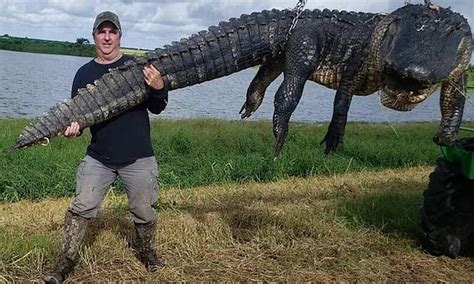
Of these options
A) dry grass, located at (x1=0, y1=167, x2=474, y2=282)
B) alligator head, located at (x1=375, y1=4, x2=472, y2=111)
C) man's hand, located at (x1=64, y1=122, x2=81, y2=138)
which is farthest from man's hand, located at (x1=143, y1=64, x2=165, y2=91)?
dry grass, located at (x1=0, y1=167, x2=474, y2=282)

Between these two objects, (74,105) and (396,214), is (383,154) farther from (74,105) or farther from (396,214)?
(74,105)

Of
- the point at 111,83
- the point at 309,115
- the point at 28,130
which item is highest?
the point at 111,83

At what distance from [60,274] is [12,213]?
10.8 ft

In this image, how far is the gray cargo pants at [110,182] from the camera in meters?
4.91

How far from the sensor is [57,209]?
7832mm

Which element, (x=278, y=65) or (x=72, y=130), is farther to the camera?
(x=278, y=65)

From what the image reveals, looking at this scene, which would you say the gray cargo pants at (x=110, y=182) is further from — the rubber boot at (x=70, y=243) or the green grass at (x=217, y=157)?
the green grass at (x=217, y=157)

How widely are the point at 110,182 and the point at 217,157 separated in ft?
28.7

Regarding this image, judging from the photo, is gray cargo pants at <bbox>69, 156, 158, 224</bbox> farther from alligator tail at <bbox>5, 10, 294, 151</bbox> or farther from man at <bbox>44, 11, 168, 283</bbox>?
alligator tail at <bbox>5, 10, 294, 151</bbox>

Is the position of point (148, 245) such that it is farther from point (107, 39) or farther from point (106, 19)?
point (106, 19)

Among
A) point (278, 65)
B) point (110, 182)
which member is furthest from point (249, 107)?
point (110, 182)

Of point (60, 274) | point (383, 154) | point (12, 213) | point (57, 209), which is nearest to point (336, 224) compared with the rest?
point (60, 274)

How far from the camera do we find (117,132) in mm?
4898

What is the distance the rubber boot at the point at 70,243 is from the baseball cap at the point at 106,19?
156cm
